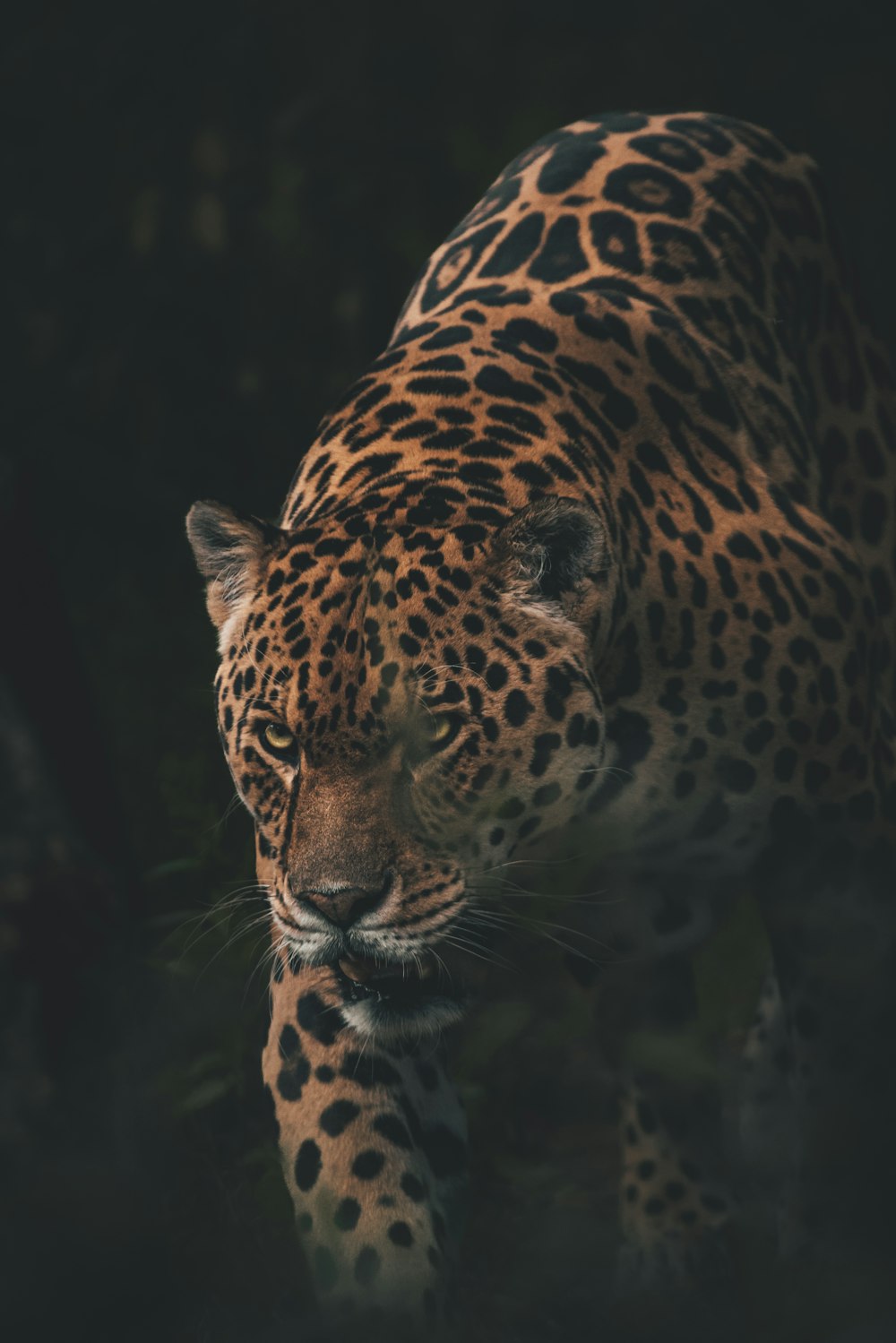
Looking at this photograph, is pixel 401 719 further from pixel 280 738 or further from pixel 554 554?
pixel 554 554

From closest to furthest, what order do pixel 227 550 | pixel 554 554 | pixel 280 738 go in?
pixel 280 738, pixel 554 554, pixel 227 550

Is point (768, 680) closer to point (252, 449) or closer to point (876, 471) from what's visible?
point (876, 471)

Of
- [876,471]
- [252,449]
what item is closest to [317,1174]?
[876,471]

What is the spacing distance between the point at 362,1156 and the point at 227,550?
154 cm

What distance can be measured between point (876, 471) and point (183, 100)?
19.2 feet

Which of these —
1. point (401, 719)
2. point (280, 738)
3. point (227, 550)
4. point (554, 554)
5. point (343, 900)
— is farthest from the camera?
point (227, 550)

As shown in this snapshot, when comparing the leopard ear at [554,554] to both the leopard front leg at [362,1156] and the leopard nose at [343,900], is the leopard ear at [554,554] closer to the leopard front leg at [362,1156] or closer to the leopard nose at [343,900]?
the leopard nose at [343,900]

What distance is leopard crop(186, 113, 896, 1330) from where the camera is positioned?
4223 mm

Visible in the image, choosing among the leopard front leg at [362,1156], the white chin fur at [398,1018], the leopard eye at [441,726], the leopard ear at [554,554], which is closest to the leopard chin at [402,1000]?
the white chin fur at [398,1018]

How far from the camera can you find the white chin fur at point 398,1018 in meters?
4.39

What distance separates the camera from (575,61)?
1081 cm

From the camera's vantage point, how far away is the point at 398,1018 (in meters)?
4.40

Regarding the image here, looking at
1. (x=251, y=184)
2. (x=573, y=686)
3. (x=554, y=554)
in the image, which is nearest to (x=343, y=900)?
(x=573, y=686)

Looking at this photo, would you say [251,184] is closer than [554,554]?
No
